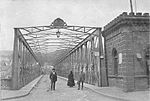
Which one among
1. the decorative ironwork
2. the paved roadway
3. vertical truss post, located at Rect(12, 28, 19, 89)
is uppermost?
the decorative ironwork

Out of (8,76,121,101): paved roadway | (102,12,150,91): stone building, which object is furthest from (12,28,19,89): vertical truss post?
(102,12,150,91): stone building

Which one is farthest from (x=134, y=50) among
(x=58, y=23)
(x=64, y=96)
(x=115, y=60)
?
(x=58, y=23)

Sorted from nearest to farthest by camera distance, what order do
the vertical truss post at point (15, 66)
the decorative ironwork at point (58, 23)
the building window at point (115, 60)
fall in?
1. the vertical truss post at point (15, 66)
2. the building window at point (115, 60)
3. the decorative ironwork at point (58, 23)

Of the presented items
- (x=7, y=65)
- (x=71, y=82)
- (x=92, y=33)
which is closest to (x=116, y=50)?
(x=92, y=33)

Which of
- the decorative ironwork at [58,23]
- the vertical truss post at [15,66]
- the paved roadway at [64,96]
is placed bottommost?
the paved roadway at [64,96]

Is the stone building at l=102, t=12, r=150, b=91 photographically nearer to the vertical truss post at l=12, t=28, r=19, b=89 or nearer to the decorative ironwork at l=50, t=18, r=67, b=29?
the decorative ironwork at l=50, t=18, r=67, b=29

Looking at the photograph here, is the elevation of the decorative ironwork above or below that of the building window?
above

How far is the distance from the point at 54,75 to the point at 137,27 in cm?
663

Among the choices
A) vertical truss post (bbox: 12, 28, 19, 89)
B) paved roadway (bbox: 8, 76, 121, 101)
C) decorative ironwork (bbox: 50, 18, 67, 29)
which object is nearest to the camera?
→ paved roadway (bbox: 8, 76, 121, 101)

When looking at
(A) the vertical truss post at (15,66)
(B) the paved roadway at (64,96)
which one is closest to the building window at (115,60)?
(B) the paved roadway at (64,96)

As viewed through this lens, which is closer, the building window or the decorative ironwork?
the building window

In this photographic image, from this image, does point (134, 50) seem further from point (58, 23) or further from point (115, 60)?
point (58, 23)

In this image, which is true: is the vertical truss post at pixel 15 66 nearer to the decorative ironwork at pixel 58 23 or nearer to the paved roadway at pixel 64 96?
the paved roadway at pixel 64 96

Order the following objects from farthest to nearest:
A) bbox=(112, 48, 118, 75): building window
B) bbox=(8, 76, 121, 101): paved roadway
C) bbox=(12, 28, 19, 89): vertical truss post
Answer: bbox=(112, 48, 118, 75): building window
bbox=(12, 28, 19, 89): vertical truss post
bbox=(8, 76, 121, 101): paved roadway
